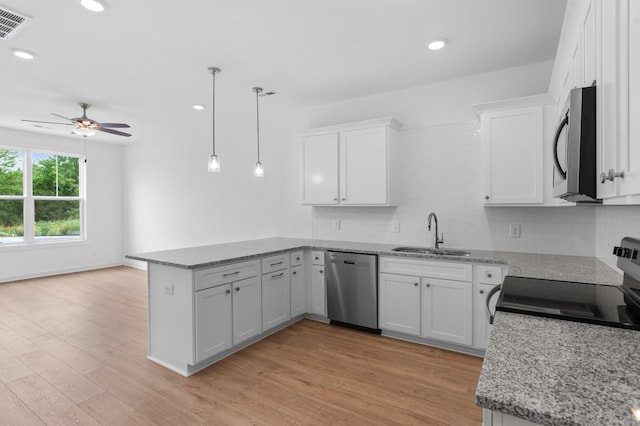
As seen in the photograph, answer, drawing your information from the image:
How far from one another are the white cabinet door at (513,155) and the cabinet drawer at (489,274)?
0.60 m

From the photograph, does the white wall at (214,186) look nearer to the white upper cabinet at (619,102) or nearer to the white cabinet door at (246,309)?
the white cabinet door at (246,309)

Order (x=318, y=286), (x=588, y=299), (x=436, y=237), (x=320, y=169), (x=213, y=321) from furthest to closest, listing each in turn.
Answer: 1. (x=320, y=169)
2. (x=318, y=286)
3. (x=436, y=237)
4. (x=213, y=321)
5. (x=588, y=299)

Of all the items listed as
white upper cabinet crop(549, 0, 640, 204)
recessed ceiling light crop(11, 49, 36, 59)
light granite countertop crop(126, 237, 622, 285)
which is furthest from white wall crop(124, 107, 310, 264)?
white upper cabinet crop(549, 0, 640, 204)

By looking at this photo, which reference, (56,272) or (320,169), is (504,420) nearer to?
(320,169)

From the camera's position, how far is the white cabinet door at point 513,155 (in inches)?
112

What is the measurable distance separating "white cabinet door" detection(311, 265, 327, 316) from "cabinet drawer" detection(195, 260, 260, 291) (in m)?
0.83

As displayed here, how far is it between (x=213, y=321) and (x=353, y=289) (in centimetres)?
149

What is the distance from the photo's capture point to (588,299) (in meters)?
1.53

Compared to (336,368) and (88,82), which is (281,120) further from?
(336,368)

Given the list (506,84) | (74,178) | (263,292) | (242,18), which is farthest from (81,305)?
(506,84)

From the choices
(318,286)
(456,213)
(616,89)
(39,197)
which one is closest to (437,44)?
(456,213)

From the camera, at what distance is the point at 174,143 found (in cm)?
644

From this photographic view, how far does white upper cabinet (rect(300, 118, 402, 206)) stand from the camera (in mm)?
3674

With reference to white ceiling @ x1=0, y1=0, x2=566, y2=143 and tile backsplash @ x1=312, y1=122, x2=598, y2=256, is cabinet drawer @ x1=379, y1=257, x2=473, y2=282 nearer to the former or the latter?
tile backsplash @ x1=312, y1=122, x2=598, y2=256
